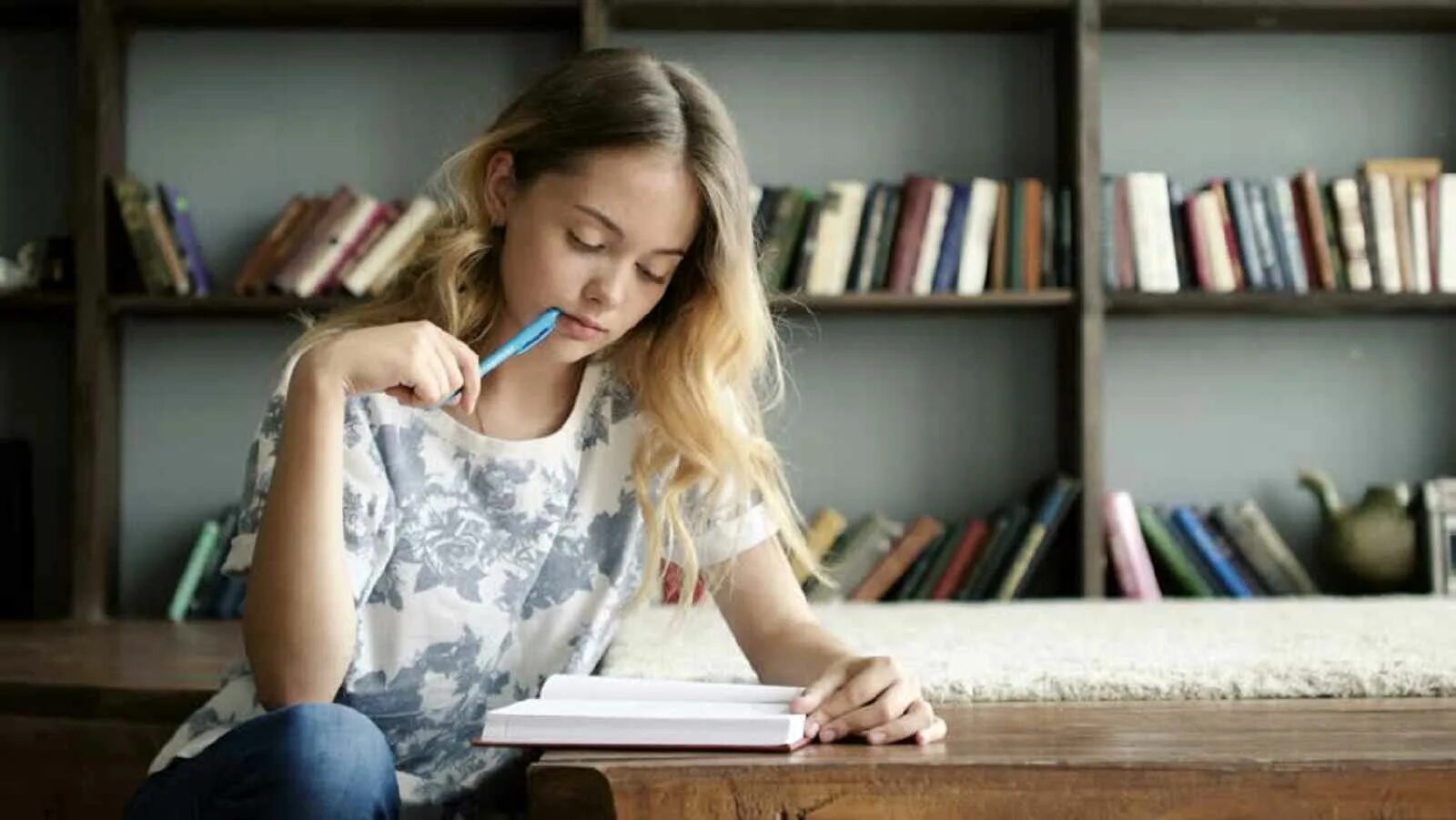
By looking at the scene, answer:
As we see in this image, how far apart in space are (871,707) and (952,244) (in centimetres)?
191

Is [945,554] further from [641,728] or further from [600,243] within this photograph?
[641,728]

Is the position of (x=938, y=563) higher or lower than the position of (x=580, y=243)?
lower

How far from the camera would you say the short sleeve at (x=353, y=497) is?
1.49 meters

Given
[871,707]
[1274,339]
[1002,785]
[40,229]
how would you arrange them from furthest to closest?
[1274,339] → [40,229] → [871,707] → [1002,785]

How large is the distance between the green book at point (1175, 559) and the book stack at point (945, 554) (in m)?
0.16

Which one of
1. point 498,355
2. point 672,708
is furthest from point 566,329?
point 672,708

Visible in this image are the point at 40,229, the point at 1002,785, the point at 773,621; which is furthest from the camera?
the point at 40,229

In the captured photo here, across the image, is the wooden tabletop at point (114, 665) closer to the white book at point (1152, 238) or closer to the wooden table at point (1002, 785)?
the wooden table at point (1002, 785)

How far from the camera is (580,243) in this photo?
60.6 inches

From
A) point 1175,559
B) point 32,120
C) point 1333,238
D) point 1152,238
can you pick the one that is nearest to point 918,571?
point 1175,559

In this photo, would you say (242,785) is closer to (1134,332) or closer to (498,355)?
(498,355)

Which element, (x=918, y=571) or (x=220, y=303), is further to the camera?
(x=918, y=571)

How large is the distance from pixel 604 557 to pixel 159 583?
5.93 feet

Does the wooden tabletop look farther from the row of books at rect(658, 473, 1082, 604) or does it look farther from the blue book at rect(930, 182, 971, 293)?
the blue book at rect(930, 182, 971, 293)
